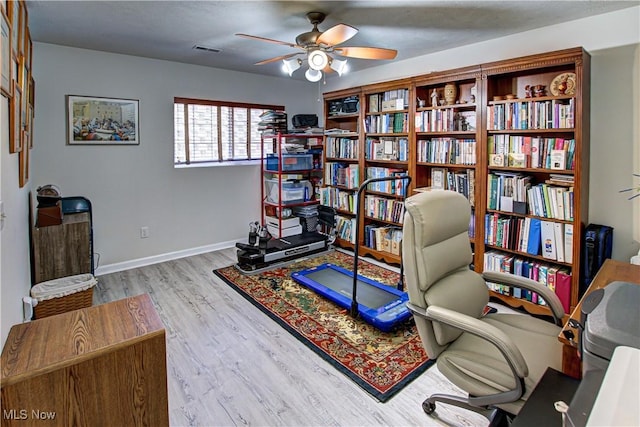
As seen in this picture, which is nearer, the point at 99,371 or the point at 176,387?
the point at 99,371

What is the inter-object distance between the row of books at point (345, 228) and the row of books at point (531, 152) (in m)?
1.98

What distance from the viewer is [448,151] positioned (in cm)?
367

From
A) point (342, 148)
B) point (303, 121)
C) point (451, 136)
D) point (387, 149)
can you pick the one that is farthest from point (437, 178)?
point (303, 121)

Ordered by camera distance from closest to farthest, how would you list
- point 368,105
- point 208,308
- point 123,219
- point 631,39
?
point 631,39 → point 208,308 → point 123,219 → point 368,105

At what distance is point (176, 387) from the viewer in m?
2.20

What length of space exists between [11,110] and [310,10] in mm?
1960

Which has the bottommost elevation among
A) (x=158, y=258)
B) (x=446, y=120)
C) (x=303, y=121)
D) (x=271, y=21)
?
(x=158, y=258)

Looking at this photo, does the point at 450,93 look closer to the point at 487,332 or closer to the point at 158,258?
the point at 487,332

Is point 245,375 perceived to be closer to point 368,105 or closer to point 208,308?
point 208,308

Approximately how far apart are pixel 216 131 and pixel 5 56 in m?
3.32

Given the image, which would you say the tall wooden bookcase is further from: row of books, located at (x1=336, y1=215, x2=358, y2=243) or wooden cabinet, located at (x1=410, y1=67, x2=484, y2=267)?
row of books, located at (x1=336, y1=215, x2=358, y2=243)

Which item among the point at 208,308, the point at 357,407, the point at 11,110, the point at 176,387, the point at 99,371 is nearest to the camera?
the point at 99,371

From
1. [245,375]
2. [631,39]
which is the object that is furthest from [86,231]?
[631,39]

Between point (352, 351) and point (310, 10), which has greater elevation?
point (310, 10)
